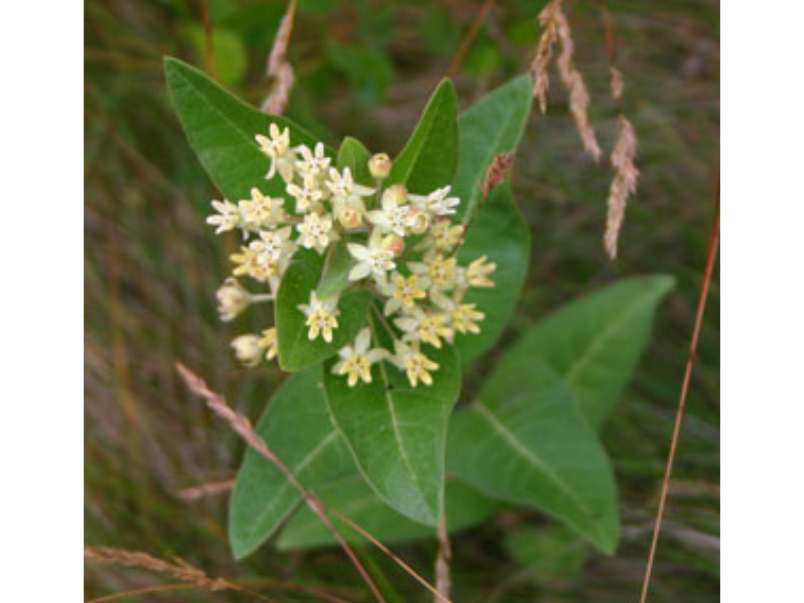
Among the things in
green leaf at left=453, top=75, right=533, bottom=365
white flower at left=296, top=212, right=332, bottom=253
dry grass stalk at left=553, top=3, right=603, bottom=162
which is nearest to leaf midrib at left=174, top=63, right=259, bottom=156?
white flower at left=296, top=212, right=332, bottom=253

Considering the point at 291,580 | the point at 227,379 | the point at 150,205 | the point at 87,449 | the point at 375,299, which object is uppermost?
the point at 150,205

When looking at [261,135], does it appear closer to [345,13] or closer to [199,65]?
[199,65]

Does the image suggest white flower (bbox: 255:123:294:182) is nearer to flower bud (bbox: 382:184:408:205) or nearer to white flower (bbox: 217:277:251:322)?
flower bud (bbox: 382:184:408:205)

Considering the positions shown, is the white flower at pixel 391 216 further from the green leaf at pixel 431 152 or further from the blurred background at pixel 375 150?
the blurred background at pixel 375 150

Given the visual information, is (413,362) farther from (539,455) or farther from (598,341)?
(598,341)

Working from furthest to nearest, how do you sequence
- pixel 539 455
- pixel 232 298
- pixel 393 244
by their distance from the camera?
pixel 539 455 < pixel 232 298 < pixel 393 244

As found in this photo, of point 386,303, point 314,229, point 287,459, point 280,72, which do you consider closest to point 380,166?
point 314,229

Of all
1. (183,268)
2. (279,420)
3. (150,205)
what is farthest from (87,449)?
(279,420)
